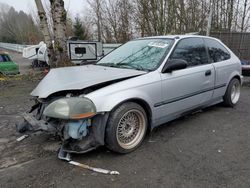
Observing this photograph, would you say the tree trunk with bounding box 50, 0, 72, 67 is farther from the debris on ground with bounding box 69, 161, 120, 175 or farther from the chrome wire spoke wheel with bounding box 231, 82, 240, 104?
the debris on ground with bounding box 69, 161, 120, 175

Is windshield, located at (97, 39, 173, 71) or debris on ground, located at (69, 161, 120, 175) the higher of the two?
windshield, located at (97, 39, 173, 71)

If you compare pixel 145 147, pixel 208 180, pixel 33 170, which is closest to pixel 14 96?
pixel 33 170

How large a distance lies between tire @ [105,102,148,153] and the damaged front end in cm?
11

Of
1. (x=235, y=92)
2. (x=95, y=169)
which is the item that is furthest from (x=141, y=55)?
(x=235, y=92)

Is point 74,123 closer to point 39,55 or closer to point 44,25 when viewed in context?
point 44,25

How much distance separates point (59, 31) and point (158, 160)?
22.0ft

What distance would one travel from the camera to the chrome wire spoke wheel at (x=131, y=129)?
9.80ft

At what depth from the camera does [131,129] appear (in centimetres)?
317

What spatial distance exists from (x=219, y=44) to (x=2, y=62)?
10.6m

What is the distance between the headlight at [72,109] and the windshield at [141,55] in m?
1.14

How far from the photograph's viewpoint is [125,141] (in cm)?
308

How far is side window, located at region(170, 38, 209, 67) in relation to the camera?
12.2 feet

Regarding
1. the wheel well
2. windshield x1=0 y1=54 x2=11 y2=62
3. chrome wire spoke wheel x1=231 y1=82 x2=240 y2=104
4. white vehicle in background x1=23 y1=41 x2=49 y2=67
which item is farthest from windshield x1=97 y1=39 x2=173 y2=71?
white vehicle in background x1=23 y1=41 x2=49 y2=67

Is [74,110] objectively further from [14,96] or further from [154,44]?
[14,96]
